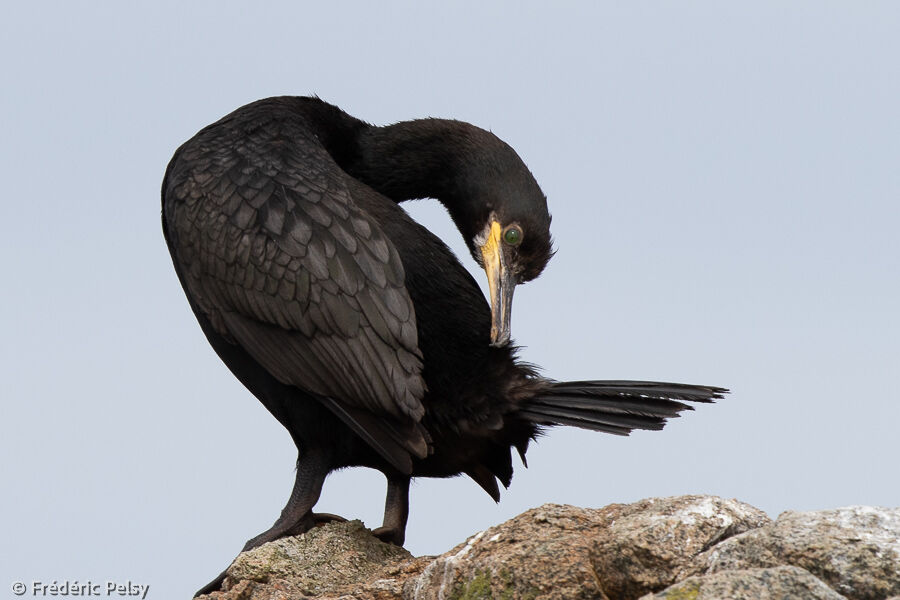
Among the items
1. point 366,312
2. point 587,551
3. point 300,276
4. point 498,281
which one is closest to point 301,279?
point 300,276

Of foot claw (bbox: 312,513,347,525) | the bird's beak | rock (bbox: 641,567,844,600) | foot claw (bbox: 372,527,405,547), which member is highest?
the bird's beak

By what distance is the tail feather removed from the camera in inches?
231

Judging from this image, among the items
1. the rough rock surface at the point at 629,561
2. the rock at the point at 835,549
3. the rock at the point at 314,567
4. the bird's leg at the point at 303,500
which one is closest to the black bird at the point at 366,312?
the bird's leg at the point at 303,500

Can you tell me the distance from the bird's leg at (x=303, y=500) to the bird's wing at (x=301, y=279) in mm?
454

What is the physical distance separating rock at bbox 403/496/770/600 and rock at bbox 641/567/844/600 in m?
0.54

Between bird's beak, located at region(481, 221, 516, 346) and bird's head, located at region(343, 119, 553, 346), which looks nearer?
bird's beak, located at region(481, 221, 516, 346)

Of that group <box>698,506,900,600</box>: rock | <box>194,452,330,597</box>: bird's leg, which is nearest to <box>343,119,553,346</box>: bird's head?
<box>194,452,330,597</box>: bird's leg

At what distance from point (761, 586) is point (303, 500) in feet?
9.51

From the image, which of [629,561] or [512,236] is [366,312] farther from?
[629,561]

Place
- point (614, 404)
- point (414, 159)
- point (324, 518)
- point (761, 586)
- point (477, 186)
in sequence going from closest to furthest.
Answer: point (761, 586) → point (614, 404) → point (324, 518) → point (477, 186) → point (414, 159)

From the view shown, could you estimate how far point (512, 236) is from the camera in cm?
618

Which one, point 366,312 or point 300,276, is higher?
point 300,276

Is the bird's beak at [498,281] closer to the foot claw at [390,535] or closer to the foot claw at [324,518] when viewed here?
the foot claw at [390,535]

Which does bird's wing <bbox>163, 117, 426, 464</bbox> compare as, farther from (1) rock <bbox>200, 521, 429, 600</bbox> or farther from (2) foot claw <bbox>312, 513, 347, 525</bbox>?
(2) foot claw <bbox>312, 513, 347, 525</bbox>
